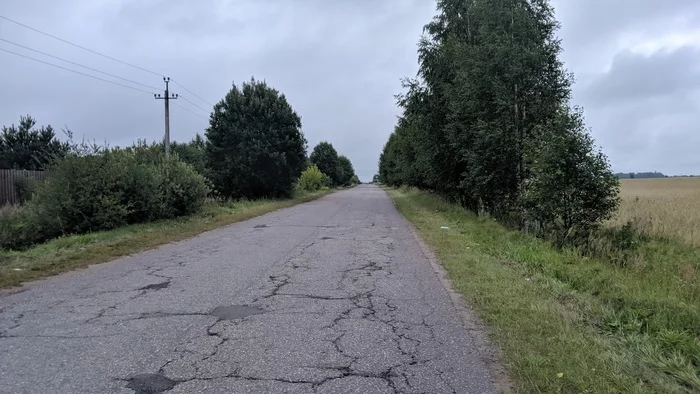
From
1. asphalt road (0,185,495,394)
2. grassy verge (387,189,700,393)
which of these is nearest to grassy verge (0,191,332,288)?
asphalt road (0,185,495,394)

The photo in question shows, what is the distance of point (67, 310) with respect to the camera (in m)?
5.83

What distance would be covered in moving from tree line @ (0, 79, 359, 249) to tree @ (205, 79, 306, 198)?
7 centimetres

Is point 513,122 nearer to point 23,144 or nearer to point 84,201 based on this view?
point 84,201

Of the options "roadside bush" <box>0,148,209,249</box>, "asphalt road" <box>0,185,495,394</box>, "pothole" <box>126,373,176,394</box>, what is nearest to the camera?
"pothole" <box>126,373,176,394</box>

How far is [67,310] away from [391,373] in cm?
447

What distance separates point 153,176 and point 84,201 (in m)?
2.89

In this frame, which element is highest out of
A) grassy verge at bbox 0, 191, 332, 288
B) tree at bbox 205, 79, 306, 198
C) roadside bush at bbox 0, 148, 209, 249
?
tree at bbox 205, 79, 306, 198

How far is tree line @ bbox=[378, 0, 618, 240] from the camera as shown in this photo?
39.2ft

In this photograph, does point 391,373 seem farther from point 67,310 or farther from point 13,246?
point 13,246

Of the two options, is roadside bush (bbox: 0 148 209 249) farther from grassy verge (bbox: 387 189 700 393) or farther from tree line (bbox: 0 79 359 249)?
grassy verge (bbox: 387 189 700 393)

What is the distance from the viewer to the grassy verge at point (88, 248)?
845 centimetres

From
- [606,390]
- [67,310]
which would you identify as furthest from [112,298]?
[606,390]

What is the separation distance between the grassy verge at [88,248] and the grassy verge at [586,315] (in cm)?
744

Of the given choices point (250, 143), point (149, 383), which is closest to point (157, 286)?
point (149, 383)
